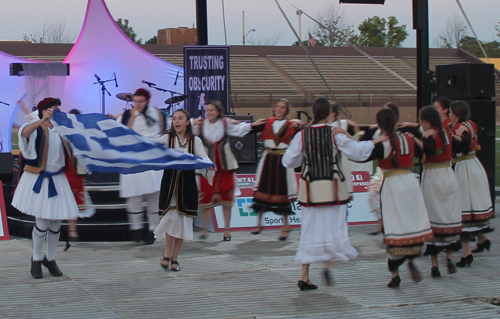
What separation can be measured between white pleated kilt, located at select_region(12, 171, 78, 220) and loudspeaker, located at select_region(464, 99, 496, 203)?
5754 mm

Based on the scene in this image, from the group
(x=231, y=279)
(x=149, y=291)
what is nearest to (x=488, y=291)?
(x=231, y=279)

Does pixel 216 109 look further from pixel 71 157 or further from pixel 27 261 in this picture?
pixel 27 261

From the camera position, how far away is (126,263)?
623 centimetres

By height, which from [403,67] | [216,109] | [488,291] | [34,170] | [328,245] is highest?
[403,67]

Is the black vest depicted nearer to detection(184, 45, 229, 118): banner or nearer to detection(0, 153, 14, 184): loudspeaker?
detection(0, 153, 14, 184): loudspeaker

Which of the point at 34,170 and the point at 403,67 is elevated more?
the point at 403,67

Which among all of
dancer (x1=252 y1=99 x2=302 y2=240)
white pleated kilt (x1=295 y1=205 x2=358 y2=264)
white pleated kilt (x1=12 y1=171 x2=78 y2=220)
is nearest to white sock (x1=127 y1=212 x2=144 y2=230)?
dancer (x1=252 y1=99 x2=302 y2=240)

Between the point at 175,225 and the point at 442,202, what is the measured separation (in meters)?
2.63

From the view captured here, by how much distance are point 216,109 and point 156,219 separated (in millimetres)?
1586

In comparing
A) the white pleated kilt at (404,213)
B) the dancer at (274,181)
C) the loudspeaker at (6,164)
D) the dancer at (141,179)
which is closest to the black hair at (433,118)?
the white pleated kilt at (404,213)

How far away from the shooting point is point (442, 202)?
5.62 meters

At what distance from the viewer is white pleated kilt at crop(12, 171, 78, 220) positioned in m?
5.38

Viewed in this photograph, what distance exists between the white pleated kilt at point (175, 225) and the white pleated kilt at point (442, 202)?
2384 millimetres

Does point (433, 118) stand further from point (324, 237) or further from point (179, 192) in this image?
point (179, 192)
